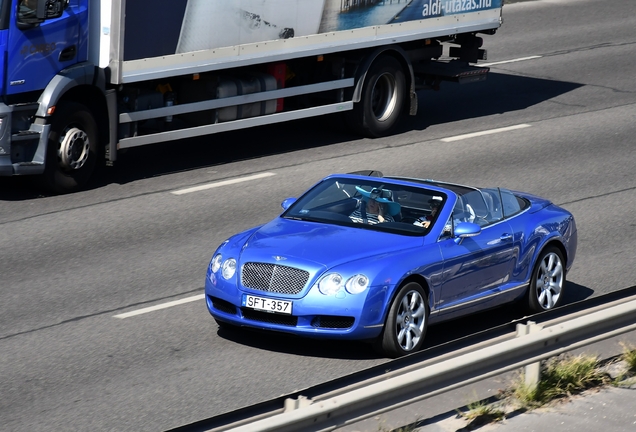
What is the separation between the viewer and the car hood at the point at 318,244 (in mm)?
8414

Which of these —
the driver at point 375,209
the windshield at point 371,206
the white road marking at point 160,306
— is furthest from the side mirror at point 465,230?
the white road marking at point 160,306

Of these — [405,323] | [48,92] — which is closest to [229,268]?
[405,323]

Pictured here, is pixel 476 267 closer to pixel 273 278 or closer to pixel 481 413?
pixel 273 278

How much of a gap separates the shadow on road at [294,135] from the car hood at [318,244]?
565 centimetres

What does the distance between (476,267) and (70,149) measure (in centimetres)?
632

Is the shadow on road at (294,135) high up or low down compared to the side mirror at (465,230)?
down

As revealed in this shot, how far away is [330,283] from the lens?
825 cm

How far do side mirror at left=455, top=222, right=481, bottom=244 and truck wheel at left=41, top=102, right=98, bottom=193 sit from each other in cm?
A: 622

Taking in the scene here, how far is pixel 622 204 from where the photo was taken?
13984 mm

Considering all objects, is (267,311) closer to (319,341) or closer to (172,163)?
(319,341)

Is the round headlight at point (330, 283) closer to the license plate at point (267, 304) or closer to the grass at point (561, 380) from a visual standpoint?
the license plate at point (267, 304)

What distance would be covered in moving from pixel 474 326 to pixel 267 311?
2.19 metres

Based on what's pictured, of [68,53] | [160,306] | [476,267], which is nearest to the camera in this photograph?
[476,267]

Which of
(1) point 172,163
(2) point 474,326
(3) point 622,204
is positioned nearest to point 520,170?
(3) point 622,204
